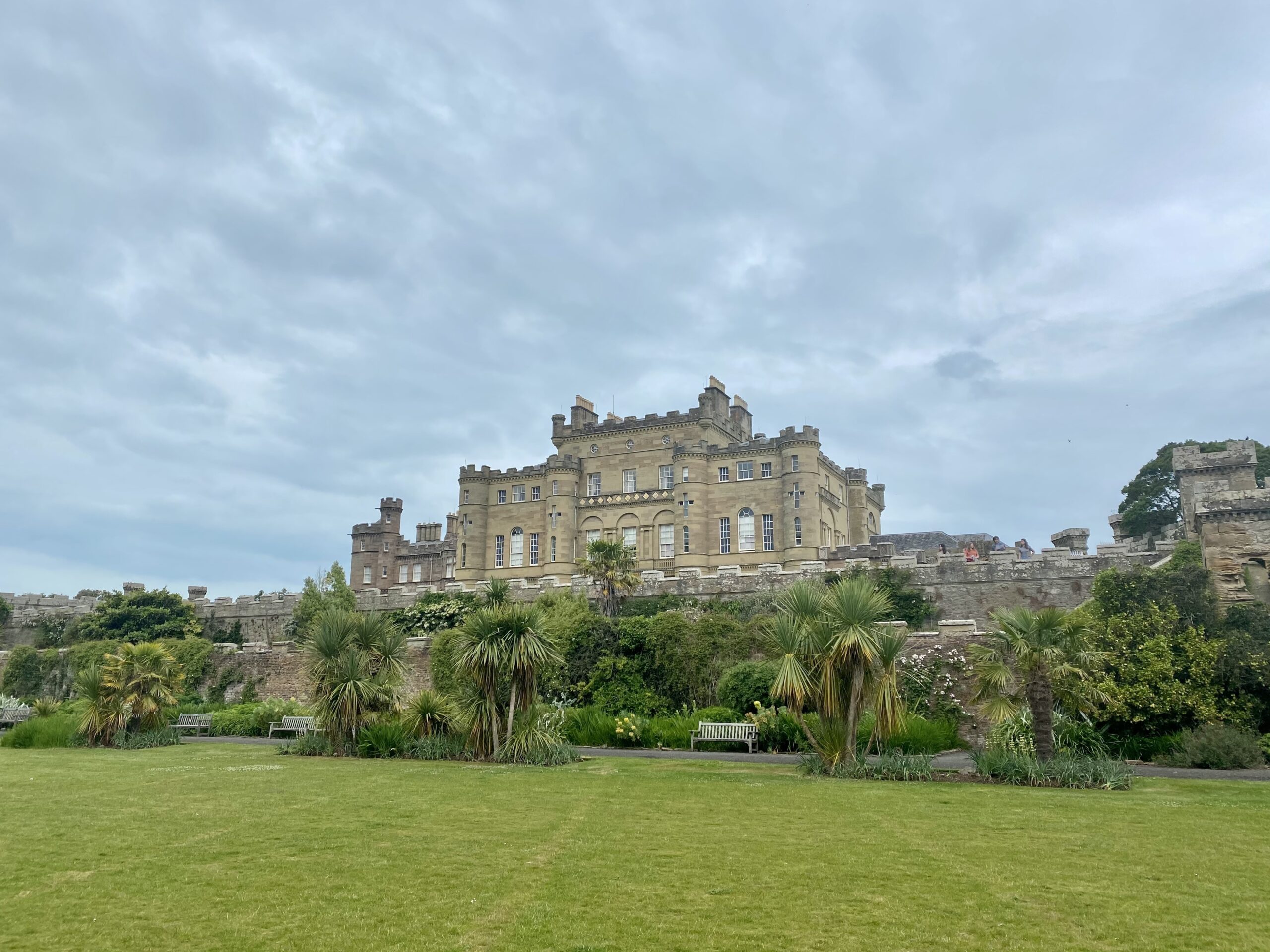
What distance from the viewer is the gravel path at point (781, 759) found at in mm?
17031

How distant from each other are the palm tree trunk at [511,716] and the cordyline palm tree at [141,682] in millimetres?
10206

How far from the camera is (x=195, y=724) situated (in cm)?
2903

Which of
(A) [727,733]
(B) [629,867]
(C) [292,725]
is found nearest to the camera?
(B) [629,867]

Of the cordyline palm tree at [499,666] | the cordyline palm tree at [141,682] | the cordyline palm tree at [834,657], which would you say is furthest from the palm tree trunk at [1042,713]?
the cordyline palm tree at [141,682]

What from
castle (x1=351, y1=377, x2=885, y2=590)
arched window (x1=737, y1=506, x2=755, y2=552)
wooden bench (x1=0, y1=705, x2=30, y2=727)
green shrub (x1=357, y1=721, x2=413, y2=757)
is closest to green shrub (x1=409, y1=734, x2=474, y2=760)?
green shrub (x1=357, y1=721, x2=413, y2=757)

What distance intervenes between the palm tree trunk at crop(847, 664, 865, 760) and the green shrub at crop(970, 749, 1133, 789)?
2.10m

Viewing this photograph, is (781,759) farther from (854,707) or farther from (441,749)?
(441,749)

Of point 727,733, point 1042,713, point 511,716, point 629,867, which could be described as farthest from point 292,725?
point 629,867

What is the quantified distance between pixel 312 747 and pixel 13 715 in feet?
58.0

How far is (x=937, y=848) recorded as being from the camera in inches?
377

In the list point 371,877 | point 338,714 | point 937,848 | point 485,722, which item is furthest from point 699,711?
point 371,877

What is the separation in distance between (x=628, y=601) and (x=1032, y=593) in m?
15.8

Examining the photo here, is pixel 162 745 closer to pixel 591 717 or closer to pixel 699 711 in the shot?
pixel 591 717

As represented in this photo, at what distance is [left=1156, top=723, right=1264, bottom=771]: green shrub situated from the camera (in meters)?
18.0
